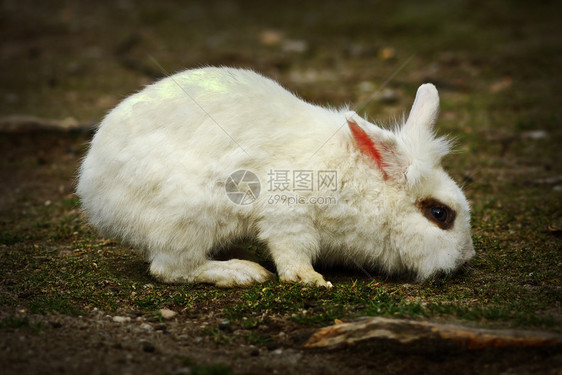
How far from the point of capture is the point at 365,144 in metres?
4.30

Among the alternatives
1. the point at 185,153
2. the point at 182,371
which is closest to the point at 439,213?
the point at 185,153

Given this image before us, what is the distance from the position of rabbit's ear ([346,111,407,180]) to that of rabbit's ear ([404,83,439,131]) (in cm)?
36

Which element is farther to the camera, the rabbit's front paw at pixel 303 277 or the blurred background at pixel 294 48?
the blurred background at pixel 294 48

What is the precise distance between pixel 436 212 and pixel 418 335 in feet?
4.20

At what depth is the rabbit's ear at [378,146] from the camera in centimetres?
424

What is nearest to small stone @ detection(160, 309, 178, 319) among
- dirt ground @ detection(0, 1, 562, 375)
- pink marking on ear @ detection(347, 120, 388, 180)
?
dirt ground @ detection(0, 1, 562, 375)

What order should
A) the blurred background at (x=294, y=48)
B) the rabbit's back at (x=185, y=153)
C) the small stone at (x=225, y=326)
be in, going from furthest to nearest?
the blurred background at (x=294, y=48), the rabbit's back at (x=185, y=153), the small stone at (x=225, y=326)

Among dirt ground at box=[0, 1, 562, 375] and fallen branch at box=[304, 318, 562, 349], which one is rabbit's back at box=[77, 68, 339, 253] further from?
fallen branch at box=[304, 318, 562, 349]

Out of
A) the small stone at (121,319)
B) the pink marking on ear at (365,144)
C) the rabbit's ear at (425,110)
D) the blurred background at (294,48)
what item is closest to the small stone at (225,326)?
the small stone at (121,319)

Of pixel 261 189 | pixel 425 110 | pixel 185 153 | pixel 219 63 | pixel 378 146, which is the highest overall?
pixel 219 63

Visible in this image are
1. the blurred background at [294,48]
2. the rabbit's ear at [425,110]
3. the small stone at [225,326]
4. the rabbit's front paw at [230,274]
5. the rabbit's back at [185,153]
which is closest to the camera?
the small stone at [225,326]

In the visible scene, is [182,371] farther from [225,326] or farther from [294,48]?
[294,48]

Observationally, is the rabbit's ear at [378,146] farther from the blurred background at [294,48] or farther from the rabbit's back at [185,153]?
the blurred background at [294,48]

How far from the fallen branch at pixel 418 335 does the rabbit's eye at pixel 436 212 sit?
3.72 ft
